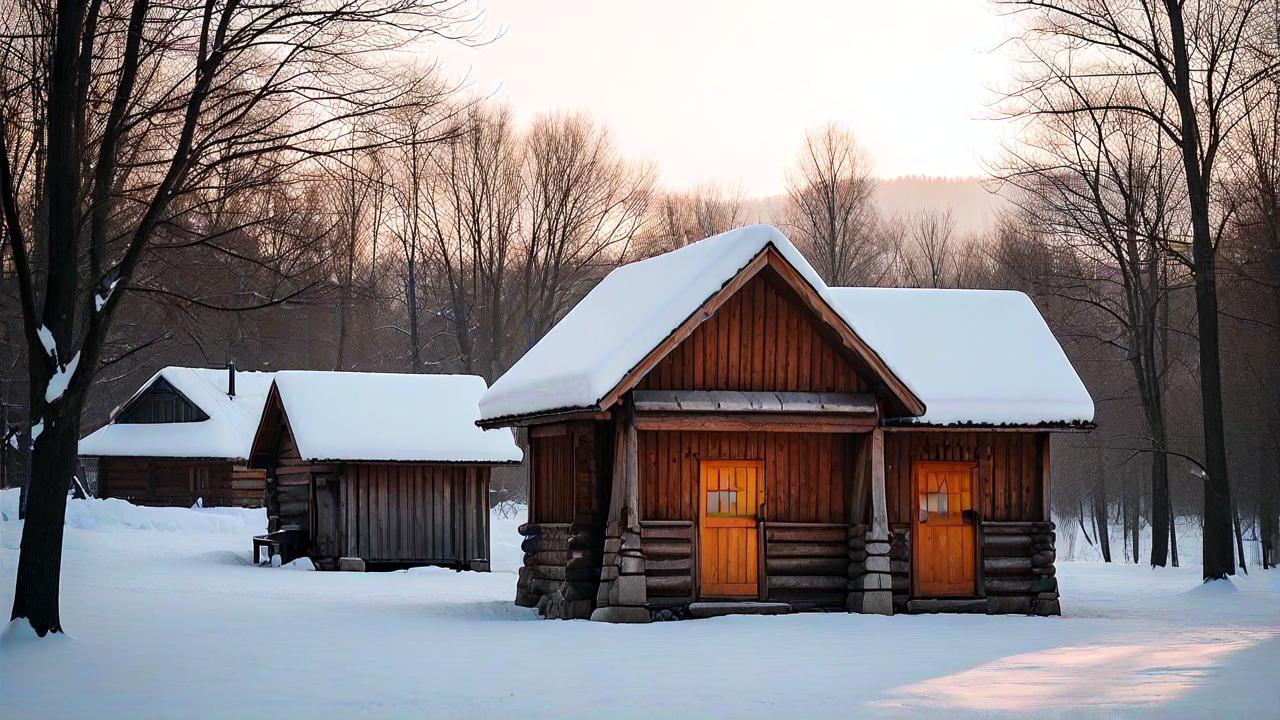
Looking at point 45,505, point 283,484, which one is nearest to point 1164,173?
point 283,484

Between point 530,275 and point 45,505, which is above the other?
point 530,275

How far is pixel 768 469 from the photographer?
Answer: 67.5 feet

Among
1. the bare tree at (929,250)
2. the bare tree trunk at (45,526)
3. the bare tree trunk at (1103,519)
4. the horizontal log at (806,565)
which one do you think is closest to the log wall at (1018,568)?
the horizontal log at (806,565)

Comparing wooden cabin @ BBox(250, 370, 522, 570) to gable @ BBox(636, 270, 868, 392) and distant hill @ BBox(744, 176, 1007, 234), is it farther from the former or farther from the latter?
distant hill @ BBox(744, 176, 1007, 234)

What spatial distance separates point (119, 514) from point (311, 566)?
1205 centimetres

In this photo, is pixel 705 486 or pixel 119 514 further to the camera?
pixel 119 514

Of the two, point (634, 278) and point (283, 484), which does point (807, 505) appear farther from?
point (283, 484)

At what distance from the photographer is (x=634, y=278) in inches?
920

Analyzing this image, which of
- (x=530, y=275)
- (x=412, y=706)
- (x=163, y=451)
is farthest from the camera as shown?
(x=530, y=275)

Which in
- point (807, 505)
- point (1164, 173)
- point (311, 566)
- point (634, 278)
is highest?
point (1164, 173)

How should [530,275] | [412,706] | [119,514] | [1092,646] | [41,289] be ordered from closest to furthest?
[412,706], [1092,646], [41,289], [119,514], [530,275]

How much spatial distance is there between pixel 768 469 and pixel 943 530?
318 centimetres

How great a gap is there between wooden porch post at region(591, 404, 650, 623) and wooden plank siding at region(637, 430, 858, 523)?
0.60 m

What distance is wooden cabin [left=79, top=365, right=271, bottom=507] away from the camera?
5041 centimetres
